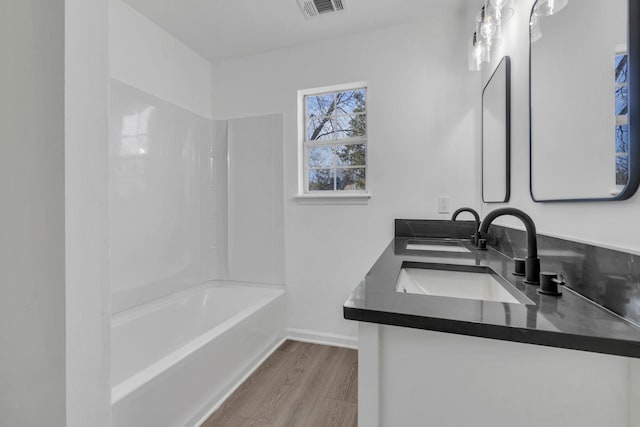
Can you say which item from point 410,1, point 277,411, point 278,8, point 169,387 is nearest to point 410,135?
point 410,1

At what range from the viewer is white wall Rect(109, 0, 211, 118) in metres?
1.87

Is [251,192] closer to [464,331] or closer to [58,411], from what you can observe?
[58,411]

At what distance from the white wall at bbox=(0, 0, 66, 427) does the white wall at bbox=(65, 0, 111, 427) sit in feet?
0.07

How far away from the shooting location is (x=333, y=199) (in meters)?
2.29

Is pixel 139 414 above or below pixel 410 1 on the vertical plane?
below

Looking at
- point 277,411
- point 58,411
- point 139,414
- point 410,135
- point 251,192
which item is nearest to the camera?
point 58,411

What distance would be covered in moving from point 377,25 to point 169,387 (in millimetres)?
2706

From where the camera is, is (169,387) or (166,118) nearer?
(169,387)

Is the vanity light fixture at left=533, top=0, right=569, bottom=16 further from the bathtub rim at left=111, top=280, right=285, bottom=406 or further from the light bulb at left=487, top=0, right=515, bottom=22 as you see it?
the bathtub rim at left=111, top=280, right=285, bottom=406

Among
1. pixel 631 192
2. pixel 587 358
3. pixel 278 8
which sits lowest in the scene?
pixel 587 358

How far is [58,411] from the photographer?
0.83 m

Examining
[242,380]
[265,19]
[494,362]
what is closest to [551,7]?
[494,362]

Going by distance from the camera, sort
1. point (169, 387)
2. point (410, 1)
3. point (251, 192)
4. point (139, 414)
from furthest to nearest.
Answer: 1. point (251, 192)
2. point (410, 1)
3. point (169, 387)
4. point (139, 414)

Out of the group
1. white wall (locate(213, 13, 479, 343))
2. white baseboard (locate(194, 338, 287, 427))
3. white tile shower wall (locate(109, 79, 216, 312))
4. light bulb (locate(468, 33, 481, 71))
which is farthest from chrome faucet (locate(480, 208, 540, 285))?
white tile shower wall (locate(109, 79, 216, 312))
